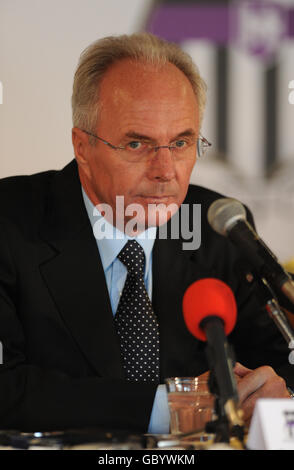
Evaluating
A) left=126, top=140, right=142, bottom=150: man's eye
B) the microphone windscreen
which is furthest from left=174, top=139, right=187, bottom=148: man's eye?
the microphone windscreen

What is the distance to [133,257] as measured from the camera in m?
2.09

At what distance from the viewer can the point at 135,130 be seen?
6.51 ft

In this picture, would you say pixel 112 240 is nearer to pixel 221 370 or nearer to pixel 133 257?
pixel 133 257

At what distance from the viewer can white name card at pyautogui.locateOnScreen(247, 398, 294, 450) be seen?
116 cm

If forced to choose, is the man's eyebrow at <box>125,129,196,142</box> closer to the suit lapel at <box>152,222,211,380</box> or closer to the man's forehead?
the man's forehead

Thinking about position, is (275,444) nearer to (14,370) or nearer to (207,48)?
(14,370)

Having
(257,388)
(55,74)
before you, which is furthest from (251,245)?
(55,74)

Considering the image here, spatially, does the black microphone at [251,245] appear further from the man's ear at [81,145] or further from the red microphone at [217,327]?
the man's ear at [81,145]

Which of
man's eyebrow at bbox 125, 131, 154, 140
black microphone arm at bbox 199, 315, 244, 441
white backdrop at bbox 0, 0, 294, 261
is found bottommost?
black microphone arm at bbox 199, 315, 244, 441

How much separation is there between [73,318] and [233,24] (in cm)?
234

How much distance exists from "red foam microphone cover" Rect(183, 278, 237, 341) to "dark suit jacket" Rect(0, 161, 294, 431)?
0.51 meters
